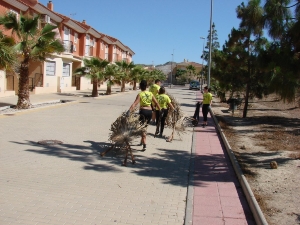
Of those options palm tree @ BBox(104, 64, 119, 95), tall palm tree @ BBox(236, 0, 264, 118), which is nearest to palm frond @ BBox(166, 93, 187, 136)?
tall palm tree @ BBox(236, 0, 264, 118)

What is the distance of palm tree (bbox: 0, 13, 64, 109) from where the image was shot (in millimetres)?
14924

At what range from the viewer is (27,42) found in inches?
597

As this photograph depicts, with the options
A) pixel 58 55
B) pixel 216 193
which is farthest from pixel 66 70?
pixel 216 193

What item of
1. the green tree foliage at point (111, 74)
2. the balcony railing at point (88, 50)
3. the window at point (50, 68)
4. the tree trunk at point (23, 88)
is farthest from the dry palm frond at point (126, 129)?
the balcony railing at point (88, 50)

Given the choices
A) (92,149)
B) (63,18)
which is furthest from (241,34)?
(63,18)

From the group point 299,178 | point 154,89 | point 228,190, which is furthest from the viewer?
point 154,89

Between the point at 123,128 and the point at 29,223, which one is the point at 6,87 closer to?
the point at 123,128

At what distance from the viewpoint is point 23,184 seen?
568 centimetres

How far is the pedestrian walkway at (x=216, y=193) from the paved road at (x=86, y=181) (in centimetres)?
25

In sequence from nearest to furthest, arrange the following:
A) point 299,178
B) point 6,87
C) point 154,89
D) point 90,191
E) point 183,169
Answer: point 90,191 → point 299,178 → point 183,169 → point 154,89 → point 6,87

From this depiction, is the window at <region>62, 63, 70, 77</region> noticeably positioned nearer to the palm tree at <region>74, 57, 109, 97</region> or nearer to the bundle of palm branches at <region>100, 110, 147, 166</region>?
the palm tree at <region>74, 57, 109, 97</region>

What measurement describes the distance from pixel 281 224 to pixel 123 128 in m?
3.85

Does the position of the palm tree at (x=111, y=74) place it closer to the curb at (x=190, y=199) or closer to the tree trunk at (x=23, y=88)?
the tree trunk at (x=23, y=88)

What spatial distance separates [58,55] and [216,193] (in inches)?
949
